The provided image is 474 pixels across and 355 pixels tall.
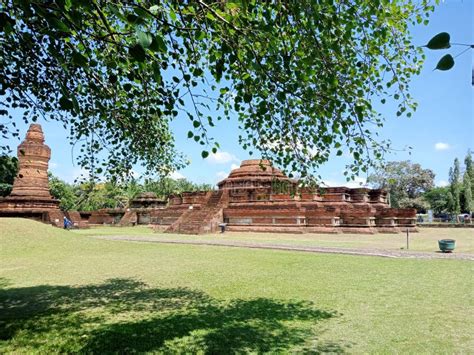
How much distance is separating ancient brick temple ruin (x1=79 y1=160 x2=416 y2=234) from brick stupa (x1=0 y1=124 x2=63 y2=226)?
817cm

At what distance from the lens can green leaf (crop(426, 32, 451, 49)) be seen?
186cm

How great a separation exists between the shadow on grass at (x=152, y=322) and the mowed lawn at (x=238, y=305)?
0.05ft

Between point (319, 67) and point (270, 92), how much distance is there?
0.69 metres

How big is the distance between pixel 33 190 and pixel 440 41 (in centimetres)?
3117

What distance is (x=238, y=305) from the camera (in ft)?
21.6

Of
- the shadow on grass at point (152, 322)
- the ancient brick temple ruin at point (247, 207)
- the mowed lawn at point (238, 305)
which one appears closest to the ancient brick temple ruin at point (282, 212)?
the ancient brick temple ruin at point (247, 207)

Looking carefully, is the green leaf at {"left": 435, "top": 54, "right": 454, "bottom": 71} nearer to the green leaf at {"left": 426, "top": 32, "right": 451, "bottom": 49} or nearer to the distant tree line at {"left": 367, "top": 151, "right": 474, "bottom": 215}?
the green leaf at {"left": 426, "top": 32, "right": 451, "bottom": 49}

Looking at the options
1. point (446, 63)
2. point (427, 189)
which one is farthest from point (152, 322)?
point (427, 189)

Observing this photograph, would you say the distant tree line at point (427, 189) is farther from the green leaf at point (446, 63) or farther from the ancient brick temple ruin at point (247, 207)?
the green leaf at point (446, 63)

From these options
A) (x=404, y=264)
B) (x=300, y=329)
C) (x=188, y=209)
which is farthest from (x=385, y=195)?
(x=300, y=329)

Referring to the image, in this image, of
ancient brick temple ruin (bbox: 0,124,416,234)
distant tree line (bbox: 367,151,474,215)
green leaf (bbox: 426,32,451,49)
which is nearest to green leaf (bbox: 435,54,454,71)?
green leaf (bbox: 426,32,451,49)

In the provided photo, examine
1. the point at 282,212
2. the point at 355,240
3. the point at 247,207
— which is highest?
the point at 247,207

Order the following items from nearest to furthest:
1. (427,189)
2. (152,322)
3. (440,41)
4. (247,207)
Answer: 1. (440,41)
2. (152,322)
3. (247,207)
4. (427,189)

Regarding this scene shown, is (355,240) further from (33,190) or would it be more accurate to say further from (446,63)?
(33,190)
